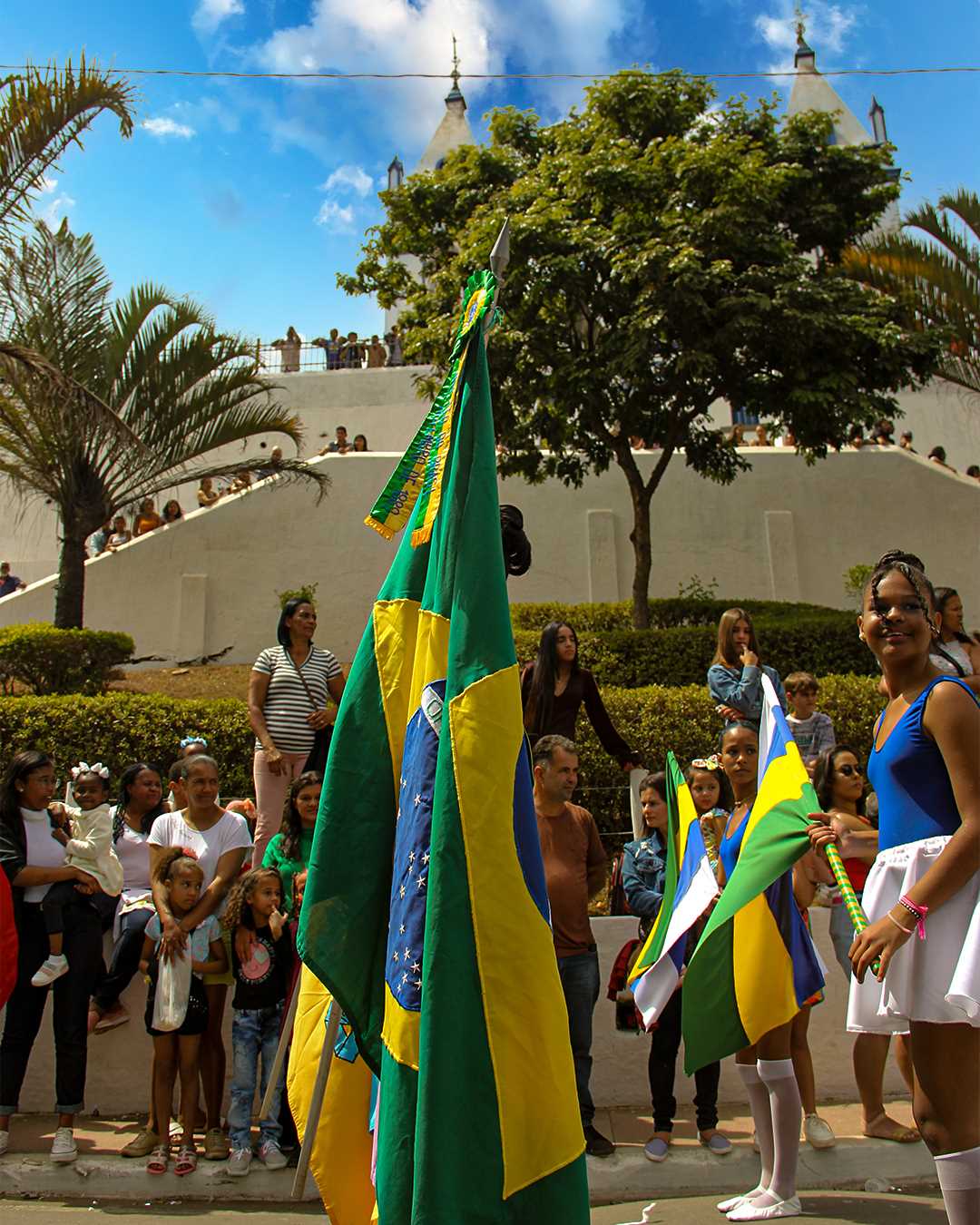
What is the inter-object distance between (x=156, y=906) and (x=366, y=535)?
1303cm

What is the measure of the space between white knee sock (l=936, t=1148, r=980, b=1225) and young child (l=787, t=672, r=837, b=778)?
4840 millimetres

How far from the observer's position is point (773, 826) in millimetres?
4066


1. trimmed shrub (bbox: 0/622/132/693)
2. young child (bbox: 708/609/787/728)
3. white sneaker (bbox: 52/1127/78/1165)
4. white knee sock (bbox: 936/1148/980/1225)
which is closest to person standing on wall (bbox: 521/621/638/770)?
young child (bbox: 708/609/787/728)

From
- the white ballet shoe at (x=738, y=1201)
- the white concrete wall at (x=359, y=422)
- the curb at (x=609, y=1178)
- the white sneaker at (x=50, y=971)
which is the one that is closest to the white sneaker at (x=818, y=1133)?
the curb at (x=609, y=1178)

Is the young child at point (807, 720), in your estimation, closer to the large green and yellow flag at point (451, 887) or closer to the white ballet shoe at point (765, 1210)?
the white ballet shoe at point (765, 1210)

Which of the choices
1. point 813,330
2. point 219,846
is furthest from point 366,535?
point 219,846

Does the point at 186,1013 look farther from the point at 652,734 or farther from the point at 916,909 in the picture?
the point at 652,734

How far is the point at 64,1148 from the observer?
492 cm

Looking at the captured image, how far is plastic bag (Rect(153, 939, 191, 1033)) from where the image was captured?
5156 millimetres

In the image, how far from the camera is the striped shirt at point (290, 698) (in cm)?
690

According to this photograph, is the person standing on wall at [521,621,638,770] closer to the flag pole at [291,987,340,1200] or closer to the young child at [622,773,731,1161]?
the young child at [622,773,731,1161]

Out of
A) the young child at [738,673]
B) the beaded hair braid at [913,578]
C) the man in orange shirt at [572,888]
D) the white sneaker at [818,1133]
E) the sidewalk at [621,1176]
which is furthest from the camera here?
the young child at [738,673]

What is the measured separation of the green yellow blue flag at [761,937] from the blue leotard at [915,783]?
0.91m

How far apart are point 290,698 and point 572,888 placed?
8.27 feet
